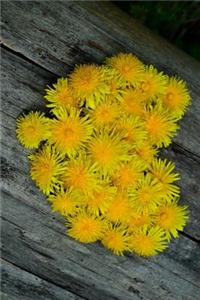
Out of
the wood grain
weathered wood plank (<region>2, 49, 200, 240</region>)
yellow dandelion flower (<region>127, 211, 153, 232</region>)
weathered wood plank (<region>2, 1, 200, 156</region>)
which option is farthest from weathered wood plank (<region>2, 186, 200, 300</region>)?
weathered wood plank (<region>2, 1, 200, 156</region>)

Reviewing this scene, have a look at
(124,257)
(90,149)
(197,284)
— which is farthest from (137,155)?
(197,284)

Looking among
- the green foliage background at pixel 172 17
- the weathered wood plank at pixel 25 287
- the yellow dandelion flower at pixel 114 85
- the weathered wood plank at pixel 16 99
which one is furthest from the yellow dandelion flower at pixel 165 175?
the green foliage background at pixel 172 17

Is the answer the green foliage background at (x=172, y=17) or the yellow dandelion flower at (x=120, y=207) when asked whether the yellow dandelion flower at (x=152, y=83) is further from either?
the green foliage background at (x=172, y=17)

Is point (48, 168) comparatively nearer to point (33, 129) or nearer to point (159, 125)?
point (33, 129)

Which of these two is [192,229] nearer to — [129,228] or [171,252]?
[171,252]

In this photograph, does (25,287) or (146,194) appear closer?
(146,194)

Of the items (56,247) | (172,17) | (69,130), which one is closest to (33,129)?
(69,130)
